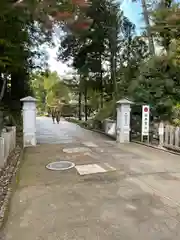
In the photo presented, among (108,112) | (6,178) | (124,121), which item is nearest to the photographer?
(6,178)

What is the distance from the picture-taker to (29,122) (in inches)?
360

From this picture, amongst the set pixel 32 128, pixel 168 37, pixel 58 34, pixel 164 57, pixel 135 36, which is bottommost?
pixel 32 128

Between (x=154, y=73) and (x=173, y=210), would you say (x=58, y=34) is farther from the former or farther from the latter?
(x=154, y=73)

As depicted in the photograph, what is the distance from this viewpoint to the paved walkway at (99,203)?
2885 mm

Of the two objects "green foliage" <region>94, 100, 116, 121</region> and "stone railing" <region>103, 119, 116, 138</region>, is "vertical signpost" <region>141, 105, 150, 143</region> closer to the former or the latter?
"stone railing" <region>103, 119, 116, 138</region>

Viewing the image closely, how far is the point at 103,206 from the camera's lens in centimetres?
359

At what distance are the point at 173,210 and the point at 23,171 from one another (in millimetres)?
3344

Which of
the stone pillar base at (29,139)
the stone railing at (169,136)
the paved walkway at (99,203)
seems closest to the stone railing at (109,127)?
the stone railing at (169,136)

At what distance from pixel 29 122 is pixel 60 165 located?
355 centimetres

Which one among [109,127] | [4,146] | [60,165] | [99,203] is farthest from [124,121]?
[99,203]

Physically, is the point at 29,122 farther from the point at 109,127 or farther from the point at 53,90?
the point at 53,90

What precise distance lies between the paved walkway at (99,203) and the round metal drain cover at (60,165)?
0.58 feet

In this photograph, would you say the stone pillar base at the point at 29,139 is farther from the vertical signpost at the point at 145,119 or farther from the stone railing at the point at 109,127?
the stone railing at the point at 109,127

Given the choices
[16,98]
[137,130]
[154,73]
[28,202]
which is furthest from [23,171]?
[16,98]
